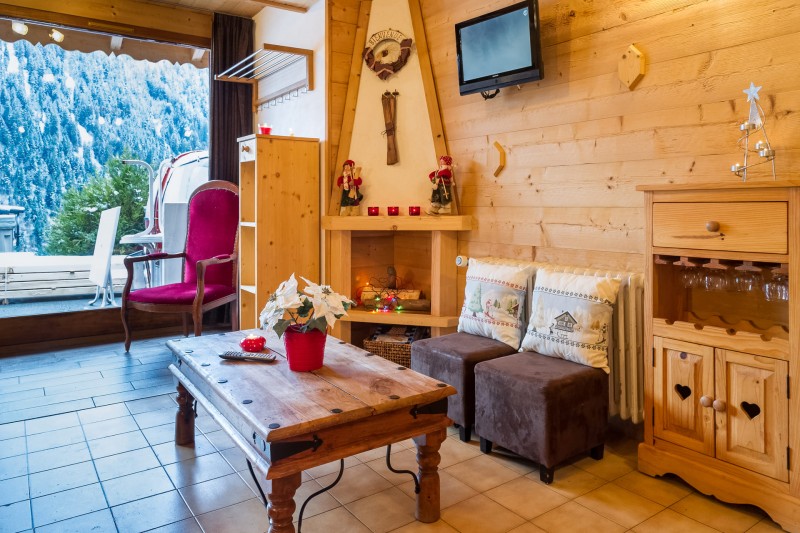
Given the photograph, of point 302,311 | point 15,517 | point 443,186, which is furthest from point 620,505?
point 15,517

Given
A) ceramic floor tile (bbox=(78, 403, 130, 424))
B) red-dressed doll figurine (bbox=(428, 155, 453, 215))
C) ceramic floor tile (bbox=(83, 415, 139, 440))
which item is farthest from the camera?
red-dressed doll figurine (bbox=(428, 155, 453, 215))

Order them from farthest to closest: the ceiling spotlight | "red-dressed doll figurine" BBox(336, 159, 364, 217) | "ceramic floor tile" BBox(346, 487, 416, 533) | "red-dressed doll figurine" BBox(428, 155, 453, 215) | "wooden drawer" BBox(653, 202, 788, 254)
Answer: the ceiling spotlight < "red-dressed doll figurine" BBox(336, 159, 364, 217) < "red-dressed doll figurine" BBox(428, 155, 453, 215) < "ceramic floor tile" BBox(346, 487, 416, 533) < "wooden drawer" BBox(653, 202, 788, 254)

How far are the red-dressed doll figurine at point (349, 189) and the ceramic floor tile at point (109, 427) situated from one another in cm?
172

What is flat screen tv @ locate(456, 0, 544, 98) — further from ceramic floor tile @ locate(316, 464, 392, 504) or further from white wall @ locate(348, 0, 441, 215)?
ceramic floor tile @ locate(316, 464, 392, 504)

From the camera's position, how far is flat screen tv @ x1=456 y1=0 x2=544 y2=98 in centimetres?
283

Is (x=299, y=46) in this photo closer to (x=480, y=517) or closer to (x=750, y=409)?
(x=480, y=517)

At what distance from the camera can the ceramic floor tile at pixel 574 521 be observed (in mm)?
1975

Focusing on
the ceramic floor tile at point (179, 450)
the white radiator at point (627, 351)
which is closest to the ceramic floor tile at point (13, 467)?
the ceramic floor tile at point (179, 450)

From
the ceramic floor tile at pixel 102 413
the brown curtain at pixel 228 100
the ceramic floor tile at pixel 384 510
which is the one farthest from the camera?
the brown curtain at pixel 228 100

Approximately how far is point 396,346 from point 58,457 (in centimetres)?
185

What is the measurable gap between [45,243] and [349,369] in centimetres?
367

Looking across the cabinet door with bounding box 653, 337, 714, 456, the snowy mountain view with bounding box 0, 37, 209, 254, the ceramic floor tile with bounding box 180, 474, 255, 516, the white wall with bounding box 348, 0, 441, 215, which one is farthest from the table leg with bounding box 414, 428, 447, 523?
the snowy mountain view with bounding box 0, 37, 209, 254

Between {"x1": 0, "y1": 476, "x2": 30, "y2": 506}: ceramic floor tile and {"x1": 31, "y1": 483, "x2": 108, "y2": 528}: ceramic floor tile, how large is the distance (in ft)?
0.24

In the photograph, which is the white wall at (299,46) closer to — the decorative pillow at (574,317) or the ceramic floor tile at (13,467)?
the decorative pillow at (574,317)
